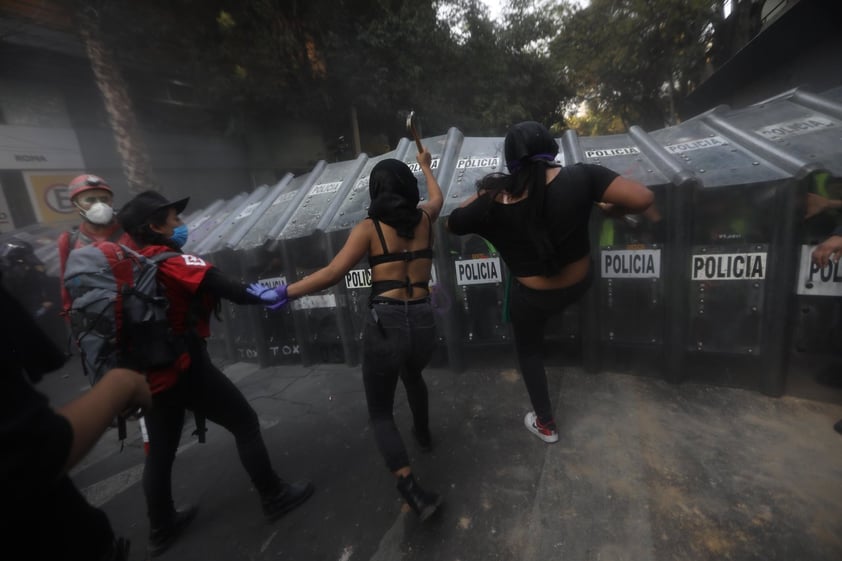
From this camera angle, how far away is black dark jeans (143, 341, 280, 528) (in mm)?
2082

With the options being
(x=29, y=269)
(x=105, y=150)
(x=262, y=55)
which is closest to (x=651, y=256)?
(x=29, y=269)

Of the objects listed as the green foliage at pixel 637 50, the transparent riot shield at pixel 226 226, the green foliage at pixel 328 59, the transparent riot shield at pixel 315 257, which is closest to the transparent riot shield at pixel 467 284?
the transparent riot shield at pixel 315 257

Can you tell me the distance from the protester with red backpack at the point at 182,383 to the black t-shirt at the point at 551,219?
1.21 metres

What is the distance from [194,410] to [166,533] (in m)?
0.78

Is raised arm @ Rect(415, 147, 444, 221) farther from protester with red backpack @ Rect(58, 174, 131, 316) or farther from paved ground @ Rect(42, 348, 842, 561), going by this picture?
protester with red backpack @ Rect(58, 174, 131, 316)

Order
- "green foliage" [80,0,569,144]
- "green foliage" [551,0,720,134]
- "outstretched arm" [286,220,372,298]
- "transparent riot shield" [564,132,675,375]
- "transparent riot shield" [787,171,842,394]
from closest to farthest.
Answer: "outstretched arm" [286,220,372,298] < "transparent riot shield" [787,171,842,394] < "transparent riot shield" [564,132,675,375] < "green foliage" [80,0,569,144] < "green foliage" [551,0,720,134]

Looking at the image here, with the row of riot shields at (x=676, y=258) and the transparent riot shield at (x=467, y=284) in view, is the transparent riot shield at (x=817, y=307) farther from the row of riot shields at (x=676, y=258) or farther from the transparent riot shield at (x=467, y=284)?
the transparent riot shield at (x=467, y=284)

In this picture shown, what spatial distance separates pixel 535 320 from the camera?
7.90 ft

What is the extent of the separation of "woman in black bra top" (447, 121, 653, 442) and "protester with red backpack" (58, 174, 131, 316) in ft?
6.97

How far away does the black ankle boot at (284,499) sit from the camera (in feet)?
7.48

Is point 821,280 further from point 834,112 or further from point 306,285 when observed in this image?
point 306,285

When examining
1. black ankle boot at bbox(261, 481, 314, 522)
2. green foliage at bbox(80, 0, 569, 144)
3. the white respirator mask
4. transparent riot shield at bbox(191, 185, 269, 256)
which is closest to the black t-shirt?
black ankle boot at bbox(261, 481, 314, 522)

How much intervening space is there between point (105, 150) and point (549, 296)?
14061mm

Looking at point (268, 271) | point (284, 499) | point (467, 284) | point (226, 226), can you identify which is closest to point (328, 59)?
point (226, 226)
